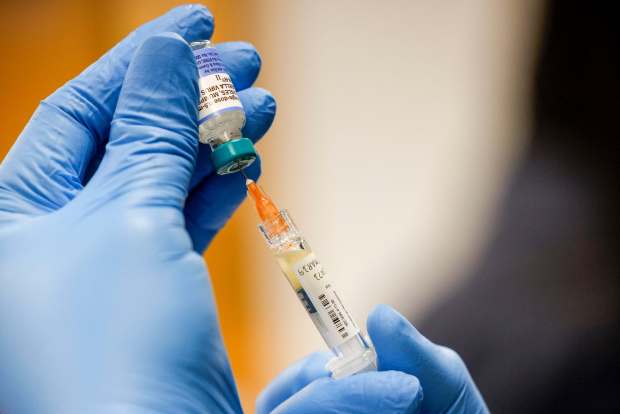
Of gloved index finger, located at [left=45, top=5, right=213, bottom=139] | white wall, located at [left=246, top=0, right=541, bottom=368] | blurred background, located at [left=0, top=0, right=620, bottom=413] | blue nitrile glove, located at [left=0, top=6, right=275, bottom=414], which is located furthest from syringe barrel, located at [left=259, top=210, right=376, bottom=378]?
white wall, located at [left=246, top=0, right=541, bottom=368]

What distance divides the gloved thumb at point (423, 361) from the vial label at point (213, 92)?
0.35 m

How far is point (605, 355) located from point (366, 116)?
0.93m

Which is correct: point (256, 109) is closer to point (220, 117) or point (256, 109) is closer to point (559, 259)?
point (220, 117)

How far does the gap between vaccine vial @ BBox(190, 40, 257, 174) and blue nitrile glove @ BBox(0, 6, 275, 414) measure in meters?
0.02

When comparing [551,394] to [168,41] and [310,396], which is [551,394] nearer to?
[310,396]

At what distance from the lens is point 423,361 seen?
86 cm

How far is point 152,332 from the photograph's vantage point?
2.12ft

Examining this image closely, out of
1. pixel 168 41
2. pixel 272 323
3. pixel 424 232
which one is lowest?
pixel 272 323

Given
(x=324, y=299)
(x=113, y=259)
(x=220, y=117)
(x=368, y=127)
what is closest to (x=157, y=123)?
(x=220, y=117)

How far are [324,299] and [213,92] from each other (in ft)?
1.03

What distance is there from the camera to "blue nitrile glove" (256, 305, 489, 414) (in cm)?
77

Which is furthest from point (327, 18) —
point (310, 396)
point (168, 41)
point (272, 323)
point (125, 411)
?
point (125, 411)

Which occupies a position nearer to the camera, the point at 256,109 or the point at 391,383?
the point at 391,383

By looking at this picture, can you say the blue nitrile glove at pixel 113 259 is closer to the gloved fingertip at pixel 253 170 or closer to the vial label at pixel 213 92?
the vial label at pixel 213 92
